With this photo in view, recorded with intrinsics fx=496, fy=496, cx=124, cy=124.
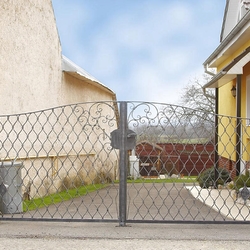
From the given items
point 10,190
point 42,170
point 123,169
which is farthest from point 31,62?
point 123,169

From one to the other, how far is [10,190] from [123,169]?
9.52 feet

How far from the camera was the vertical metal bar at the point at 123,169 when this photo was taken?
6.93m

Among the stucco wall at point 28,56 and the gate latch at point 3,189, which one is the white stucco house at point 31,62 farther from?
the gate latch at point 3,189

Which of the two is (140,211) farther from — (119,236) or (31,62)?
(31,62)

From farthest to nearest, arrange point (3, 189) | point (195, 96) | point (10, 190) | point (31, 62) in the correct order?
point (195, 96), point (31, 62), point (10, 190), point (3, 189)

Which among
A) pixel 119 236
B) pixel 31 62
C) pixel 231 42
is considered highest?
pixel 231 42

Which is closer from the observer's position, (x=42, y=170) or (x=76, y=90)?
(x=42, y=170)

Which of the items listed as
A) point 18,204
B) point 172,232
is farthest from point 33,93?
point 172,232

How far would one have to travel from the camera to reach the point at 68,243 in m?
6.10

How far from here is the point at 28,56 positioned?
36.8 feet

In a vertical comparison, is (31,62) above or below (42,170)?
above

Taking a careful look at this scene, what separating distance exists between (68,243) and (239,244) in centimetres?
210

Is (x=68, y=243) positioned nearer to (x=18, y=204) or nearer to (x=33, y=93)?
(x=18, y=204)

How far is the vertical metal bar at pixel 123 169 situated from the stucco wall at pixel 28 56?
3718 mm
